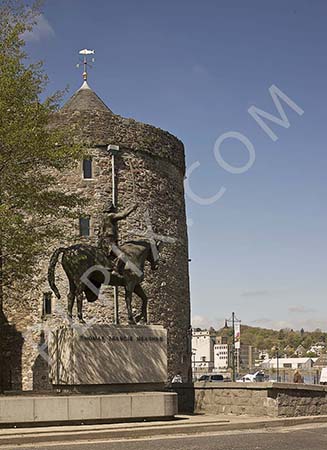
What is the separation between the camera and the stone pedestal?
20.8 metres

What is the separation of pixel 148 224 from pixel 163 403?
75.3 ft

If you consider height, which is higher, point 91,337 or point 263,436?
point 91,337

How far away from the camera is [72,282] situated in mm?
21797

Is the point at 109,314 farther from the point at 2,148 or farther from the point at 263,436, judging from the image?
the point at 263,436

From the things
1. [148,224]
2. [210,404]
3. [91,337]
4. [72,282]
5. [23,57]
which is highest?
[23,57]

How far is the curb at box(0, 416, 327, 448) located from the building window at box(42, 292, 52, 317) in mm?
22149

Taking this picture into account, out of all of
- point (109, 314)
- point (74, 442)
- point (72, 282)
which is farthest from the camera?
point (109, 314)

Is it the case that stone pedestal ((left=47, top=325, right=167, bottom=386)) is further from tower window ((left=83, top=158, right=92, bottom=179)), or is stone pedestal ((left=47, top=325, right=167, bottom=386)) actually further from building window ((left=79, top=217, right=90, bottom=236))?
tower window ((left=83, top=158, right=92, bottom=179))

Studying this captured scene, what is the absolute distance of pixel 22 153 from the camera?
23.5 meters

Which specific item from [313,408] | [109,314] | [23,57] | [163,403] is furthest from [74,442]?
[109,314]

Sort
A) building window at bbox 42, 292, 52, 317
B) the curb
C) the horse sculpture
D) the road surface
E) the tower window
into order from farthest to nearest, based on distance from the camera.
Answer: the tower window
building window at bbox 42, 292, 52, 317
the horse sculpture
the curb
the road surface

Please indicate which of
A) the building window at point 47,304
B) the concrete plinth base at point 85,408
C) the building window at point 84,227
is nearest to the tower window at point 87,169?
the building window at point 84,227

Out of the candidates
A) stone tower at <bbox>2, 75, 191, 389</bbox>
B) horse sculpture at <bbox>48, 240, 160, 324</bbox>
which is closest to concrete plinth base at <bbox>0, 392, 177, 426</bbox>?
horse sculpture at <bbox>48, 240, 160, 324</bbox>

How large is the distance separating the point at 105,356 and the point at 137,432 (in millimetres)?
3540
